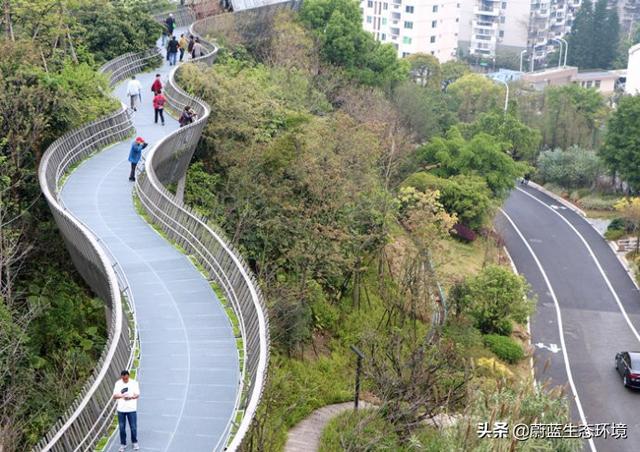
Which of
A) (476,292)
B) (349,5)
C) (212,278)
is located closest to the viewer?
(212,278)

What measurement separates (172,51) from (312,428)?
954 inches

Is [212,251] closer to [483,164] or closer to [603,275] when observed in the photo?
[603,275]

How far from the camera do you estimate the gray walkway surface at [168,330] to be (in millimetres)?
15105

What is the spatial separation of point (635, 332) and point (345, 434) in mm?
19630

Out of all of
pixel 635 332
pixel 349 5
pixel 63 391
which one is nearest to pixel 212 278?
pixel 63 391

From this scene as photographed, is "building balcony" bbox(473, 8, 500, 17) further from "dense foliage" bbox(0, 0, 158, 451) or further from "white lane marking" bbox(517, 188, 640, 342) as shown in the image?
"dense foliage" bbox(0, 0, 158, 451)

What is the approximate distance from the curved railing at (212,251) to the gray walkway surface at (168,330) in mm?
327

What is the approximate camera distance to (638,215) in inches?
1801

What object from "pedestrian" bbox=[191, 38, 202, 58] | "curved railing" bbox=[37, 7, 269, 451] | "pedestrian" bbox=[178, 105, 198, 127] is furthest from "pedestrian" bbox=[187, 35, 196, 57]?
"pedestrian" bbox=[178, 105, 198, 127]

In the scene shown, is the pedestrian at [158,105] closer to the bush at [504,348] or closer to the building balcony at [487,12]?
the bush at [504,348]

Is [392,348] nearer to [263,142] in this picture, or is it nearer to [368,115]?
[263,142]

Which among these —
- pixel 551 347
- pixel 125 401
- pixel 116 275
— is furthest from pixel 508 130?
pixel 125 401

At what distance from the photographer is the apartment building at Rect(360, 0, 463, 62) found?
10862cm

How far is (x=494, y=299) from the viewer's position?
33.6m
